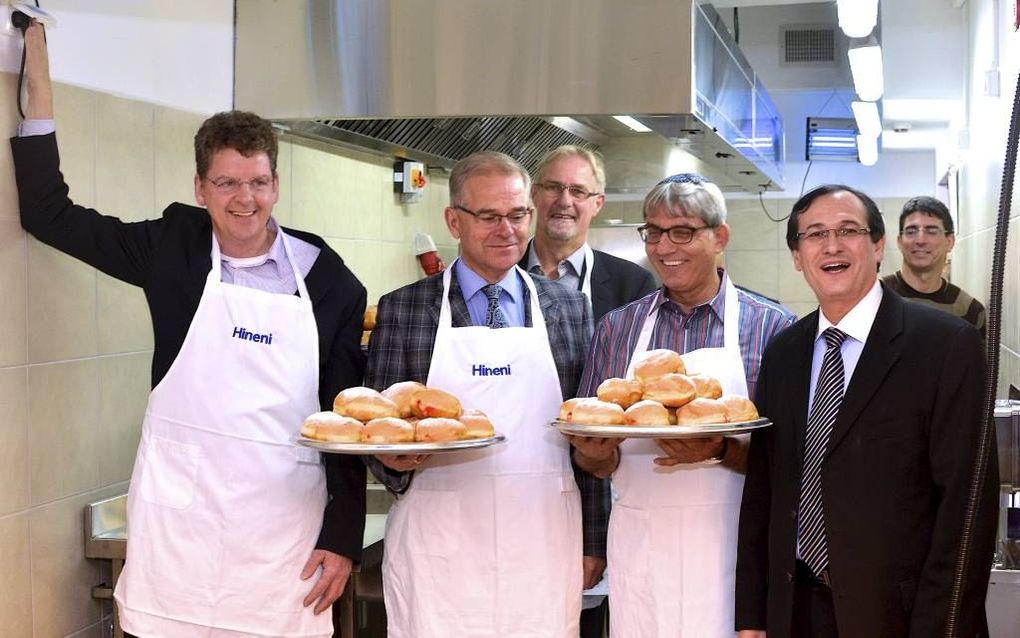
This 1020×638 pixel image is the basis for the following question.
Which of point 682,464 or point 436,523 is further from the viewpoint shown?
point 436,523

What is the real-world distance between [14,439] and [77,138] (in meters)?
0.72

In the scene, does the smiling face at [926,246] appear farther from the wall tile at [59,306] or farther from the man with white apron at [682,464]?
the wall tile at [59,306]

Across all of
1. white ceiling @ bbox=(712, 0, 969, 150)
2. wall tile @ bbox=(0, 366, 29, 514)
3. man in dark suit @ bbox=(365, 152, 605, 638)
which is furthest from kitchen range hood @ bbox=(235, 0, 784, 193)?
white ceiling @ bbox=(712, 0, 969, 150)

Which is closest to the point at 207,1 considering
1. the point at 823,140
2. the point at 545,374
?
the point at 545,374

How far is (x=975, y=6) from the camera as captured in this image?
5.91 m

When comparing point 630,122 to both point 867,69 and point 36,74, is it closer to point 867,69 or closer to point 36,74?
point 36,74

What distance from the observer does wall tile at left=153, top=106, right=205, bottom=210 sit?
3.01m

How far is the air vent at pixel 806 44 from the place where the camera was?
26.5 feet

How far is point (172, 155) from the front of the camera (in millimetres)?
3084

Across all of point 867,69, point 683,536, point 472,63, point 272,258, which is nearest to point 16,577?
point 272,258

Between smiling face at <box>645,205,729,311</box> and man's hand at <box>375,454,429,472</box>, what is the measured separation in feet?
2.11

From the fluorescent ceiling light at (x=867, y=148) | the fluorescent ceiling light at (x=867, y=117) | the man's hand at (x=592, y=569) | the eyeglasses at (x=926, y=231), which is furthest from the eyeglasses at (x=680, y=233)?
the fluorescent ceiling light at (x=867, y=148)

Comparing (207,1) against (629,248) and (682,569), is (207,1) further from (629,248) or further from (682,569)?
(629,248)

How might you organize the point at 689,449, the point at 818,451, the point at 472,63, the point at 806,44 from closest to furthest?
the point at 818,451 → the point at 689,449 → the point at 472,63 → the point at 806,44
